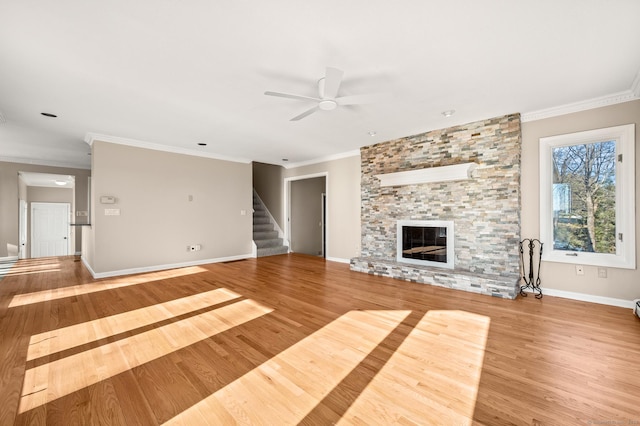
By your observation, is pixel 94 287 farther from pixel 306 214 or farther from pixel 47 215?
pixel 47 215

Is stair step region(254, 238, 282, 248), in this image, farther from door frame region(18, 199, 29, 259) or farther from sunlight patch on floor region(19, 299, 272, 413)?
door frame region(18, 199, 29, 259)

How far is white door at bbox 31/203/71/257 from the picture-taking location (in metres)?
8.83

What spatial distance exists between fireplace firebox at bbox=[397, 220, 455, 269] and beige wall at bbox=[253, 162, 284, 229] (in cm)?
424

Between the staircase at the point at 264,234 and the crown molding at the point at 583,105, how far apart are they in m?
6.34

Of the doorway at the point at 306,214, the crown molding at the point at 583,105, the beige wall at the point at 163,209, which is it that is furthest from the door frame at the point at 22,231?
the crown molding at the point at 583,105

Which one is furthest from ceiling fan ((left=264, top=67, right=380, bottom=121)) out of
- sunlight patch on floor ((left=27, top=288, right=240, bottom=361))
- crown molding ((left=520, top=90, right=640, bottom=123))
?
sunlight patch on floor ((left=27, top=288, right=240, bottom=361))

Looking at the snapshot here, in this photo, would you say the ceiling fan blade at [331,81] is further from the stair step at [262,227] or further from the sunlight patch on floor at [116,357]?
the stair step at [262,227]

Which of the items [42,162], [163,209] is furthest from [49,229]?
[163,209]

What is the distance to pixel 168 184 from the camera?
5.89m

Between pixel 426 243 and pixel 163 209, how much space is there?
5.48 m

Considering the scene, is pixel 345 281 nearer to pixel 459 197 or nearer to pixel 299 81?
pixel 459 197

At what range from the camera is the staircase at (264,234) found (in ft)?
25.4

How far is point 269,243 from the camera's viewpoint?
7.98 metres

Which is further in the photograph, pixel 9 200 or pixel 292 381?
pixel 9 200
